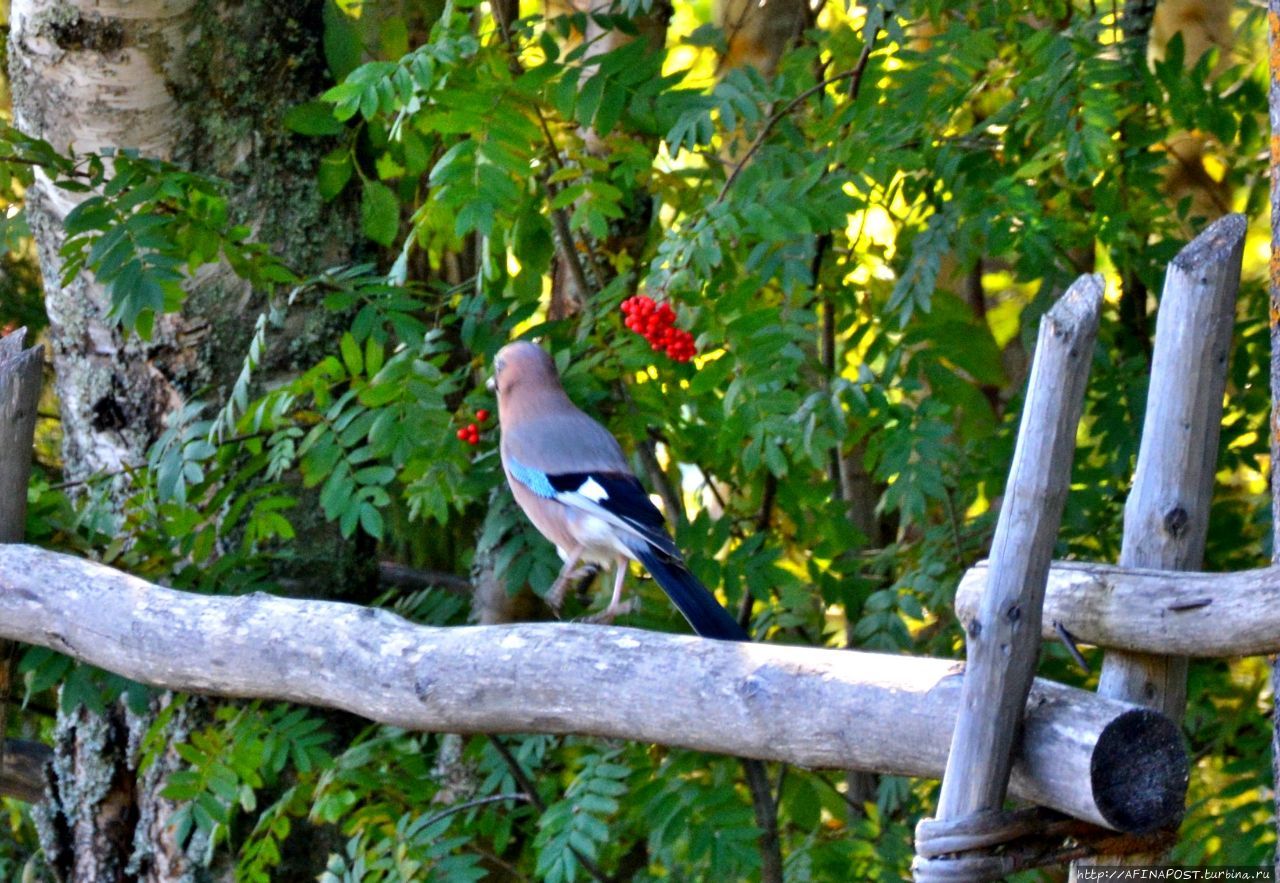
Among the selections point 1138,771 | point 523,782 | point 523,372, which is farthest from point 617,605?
point 1138,771

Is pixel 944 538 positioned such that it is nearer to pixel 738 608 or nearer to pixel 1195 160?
pixel 738 608

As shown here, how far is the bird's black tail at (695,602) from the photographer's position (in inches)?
113

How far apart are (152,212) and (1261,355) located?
2870 mm

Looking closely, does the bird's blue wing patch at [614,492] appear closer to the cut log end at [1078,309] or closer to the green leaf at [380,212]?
the green leaf at [380,212]

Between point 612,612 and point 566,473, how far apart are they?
394mm

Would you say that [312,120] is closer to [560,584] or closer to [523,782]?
[560,584]

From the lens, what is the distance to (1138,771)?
183 cm

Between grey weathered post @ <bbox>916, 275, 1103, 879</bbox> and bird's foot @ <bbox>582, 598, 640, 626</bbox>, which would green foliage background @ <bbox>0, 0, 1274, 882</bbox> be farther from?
grey weathered post @ <bbox>916, 275, 1103, 879</bbox>

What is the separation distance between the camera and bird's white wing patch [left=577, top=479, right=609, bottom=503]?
333 centimetres

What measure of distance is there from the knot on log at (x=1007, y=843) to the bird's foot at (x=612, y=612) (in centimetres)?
161

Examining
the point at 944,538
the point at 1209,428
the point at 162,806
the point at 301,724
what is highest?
the point at 1209,428

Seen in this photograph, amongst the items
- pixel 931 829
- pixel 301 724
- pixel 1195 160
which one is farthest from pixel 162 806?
pixel 1195 160

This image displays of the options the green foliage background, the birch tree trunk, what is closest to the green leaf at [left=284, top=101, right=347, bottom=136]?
the green foliage background

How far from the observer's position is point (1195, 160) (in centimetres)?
534
